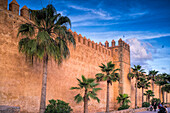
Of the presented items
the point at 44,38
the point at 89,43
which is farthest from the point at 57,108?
the point at 89,43

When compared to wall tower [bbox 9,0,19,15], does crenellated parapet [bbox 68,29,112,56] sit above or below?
below

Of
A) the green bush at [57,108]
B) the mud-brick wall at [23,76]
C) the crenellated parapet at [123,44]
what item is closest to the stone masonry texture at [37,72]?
the mud-brick wall at [23,76]

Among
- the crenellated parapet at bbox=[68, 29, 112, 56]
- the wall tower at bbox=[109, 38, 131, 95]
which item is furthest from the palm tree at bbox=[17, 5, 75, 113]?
the wall tower at bbox=[109, 38, 131, 95]

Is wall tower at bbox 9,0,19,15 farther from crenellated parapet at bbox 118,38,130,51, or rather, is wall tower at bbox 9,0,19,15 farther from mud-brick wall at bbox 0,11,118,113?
crenellated parapet at bbox 118,38,130,51

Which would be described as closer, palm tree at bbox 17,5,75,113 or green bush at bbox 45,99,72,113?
palm tree at bbox 17,5,75,113

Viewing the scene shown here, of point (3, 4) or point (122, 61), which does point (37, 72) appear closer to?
point (3, 4)

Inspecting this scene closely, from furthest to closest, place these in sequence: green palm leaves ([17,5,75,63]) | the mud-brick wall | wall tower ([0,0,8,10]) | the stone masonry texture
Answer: wall tower ([0,0,8,10]) → the stone masonry texture → the mud-brick wall → green palm leaves ([17,5,75,63])

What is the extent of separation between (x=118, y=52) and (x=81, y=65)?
7.81 meters

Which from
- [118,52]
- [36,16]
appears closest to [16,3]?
[36,16]

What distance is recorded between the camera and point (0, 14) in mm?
11500

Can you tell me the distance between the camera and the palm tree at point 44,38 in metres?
10.3

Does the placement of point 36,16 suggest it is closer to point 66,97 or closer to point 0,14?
point 0,14

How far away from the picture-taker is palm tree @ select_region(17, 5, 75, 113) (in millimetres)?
10289

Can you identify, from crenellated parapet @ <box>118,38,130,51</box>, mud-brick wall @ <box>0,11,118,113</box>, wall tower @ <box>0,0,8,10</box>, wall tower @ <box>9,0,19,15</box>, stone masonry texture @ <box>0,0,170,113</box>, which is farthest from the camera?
crenellated parapet @ <box>118,38,130,51</box>
